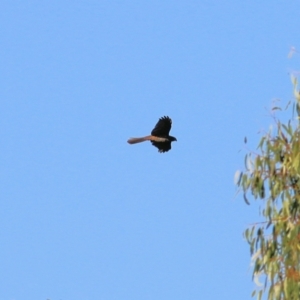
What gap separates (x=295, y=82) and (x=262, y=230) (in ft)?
5.51

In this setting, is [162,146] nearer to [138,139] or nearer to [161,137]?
[161,137]

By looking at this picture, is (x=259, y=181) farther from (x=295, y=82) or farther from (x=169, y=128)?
(x=169, y=128)

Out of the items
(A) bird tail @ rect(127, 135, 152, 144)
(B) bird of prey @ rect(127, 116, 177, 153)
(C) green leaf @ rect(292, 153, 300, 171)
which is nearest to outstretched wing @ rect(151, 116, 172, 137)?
(B) bird of prey @ rect(127, 116, 177, 153)

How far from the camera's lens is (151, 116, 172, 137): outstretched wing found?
2006 centimetres

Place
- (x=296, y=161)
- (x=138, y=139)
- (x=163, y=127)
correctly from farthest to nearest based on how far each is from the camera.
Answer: (x=163, y=127) → (x=138, y=139) → (x=296, y=161)

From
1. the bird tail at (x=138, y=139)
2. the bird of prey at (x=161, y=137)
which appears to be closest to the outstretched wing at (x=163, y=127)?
the bird of prey at (x=161, y=137)

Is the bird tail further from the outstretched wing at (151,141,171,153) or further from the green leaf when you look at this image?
the green leaf

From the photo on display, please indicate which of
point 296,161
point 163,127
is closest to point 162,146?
point 163,127

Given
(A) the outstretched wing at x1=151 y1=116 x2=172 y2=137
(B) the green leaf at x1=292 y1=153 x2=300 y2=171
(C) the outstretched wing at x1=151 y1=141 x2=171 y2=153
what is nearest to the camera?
(B) the green leaf at x1=292 y1=153 x2=300 y2=171

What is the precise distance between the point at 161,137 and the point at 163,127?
0.18 meters

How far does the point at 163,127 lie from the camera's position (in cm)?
2009

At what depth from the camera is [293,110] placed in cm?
1254

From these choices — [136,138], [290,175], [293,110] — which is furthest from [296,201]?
[136,138]

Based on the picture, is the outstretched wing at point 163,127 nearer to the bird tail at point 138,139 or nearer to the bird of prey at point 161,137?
the bird of prey at point 161,137
